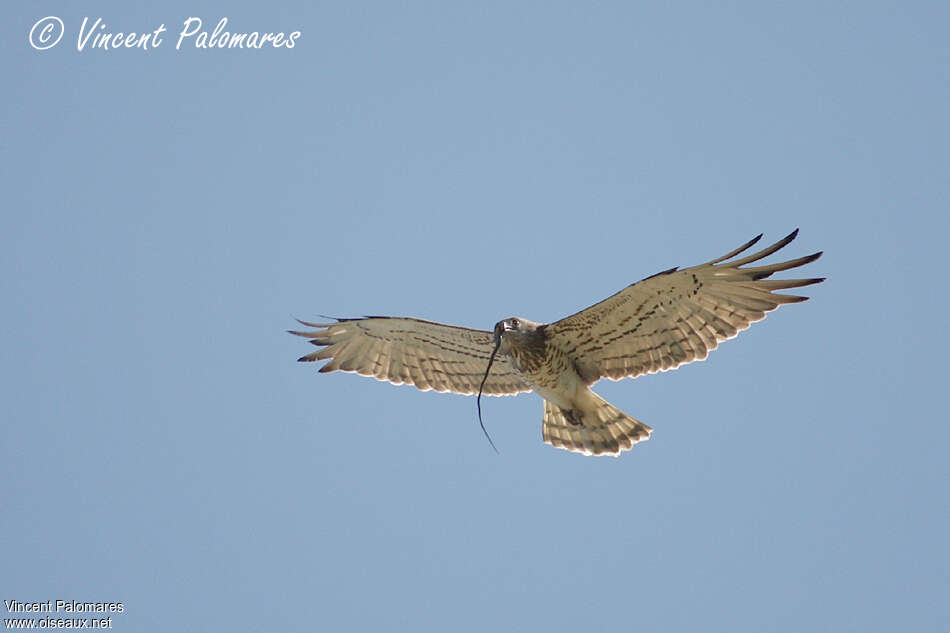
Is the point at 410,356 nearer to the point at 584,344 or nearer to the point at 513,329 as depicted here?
the point at 513,329

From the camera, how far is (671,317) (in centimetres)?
1157

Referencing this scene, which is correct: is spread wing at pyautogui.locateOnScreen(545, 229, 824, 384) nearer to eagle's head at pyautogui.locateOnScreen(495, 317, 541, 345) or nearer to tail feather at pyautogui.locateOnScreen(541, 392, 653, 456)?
eagle's head at pyautogui.locateOnScreen(495, 317, 541, 345)

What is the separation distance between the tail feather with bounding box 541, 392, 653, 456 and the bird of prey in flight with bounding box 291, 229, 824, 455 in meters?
0.01

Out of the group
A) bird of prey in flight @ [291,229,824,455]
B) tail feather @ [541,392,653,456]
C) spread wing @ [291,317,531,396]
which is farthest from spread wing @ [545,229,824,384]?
spread wing @ [291,317,531,396]

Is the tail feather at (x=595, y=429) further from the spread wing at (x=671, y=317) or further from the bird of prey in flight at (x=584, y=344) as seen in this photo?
the spread wing at (x=671, y=317)

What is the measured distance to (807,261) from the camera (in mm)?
10656

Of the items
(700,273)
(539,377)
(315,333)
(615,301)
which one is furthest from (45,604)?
(700,273)

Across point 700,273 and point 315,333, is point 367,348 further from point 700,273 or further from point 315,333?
point 700,273

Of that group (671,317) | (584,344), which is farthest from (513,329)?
(671,317)

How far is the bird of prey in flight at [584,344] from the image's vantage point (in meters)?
11.2

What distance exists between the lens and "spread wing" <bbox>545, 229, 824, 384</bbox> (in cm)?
1105

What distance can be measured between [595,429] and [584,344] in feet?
Result: 4.07

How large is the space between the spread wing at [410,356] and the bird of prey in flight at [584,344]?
0.04 ft

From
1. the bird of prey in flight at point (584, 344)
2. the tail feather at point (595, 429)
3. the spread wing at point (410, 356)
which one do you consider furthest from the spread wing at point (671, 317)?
the spread wing at point (410, 356)
